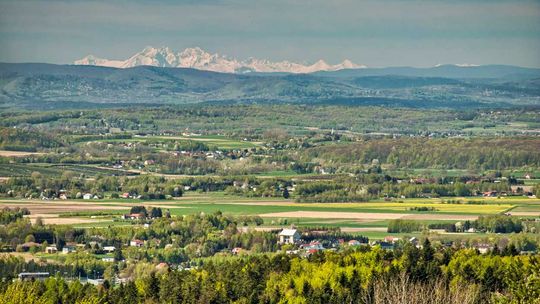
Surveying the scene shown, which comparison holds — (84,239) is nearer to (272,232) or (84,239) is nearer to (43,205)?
(272,232)

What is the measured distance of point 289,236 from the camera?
54.0 meters

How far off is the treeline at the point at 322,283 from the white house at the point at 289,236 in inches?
439

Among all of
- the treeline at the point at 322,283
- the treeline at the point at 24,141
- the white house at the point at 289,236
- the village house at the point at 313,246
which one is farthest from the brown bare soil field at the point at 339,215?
the treeline at the point at 24,141

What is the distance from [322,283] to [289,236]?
53.0 feet

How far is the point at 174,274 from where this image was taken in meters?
39.3

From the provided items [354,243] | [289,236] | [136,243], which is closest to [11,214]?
[136,243]

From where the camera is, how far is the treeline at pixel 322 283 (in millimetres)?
36159

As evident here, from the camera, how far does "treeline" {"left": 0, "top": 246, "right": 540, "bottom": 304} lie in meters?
A: 36.2

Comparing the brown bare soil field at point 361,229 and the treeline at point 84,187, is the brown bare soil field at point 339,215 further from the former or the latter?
the treeline at point 84,187

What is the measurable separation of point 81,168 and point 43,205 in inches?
837

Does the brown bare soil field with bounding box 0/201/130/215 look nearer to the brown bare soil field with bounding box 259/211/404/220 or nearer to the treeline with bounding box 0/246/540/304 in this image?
the brown bare soil field with bounding box 259/211/404/220

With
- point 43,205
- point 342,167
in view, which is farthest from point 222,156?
point 43,205

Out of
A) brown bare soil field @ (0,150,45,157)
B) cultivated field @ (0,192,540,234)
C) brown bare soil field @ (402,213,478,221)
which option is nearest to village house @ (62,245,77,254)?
cultivated field @ (0,192,540,234)

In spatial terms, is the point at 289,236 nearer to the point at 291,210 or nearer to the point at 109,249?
the point at 109,249
